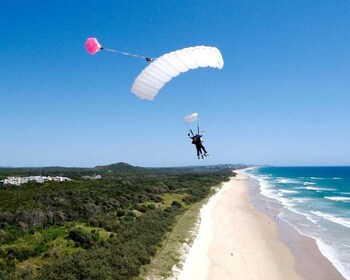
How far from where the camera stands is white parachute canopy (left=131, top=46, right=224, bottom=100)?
12609 millimetres

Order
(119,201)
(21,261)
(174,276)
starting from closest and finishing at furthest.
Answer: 1. (174,276)
2. (21,261)
3. (119,201)

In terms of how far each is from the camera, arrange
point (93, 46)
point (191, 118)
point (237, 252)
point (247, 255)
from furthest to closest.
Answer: point (237, 252) → point (247, 255) → point (191, 118) → point (93, 46)

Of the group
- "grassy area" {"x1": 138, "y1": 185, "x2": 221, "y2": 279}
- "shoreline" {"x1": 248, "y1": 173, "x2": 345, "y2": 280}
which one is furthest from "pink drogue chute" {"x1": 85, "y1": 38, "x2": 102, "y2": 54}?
"shoreline" {"x1": 248, "y1": 173, "x2": 345, "y2": 280}

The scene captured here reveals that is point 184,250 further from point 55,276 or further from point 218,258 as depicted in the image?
point 55,276

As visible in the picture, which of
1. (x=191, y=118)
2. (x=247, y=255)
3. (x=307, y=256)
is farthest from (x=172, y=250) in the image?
(x=191, y=118)

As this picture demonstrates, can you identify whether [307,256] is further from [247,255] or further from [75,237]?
[75,237]

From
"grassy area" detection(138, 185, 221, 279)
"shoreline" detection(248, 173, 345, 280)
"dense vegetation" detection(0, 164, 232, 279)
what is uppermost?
"dense vegetation" detection(0, 164, 232, 279)

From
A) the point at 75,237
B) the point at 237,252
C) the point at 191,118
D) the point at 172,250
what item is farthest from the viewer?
the point at 237,252

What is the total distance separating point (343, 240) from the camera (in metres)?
29.8

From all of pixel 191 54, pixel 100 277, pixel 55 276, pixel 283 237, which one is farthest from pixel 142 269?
pixel 283 237

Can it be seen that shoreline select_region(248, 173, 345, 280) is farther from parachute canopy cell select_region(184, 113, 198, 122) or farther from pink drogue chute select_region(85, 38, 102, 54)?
pink drogue chute select_region(85, 38, 102, 54)

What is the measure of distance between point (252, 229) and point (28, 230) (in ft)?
61.9

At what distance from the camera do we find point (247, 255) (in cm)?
2444

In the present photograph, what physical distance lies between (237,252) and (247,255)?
2.47ft
